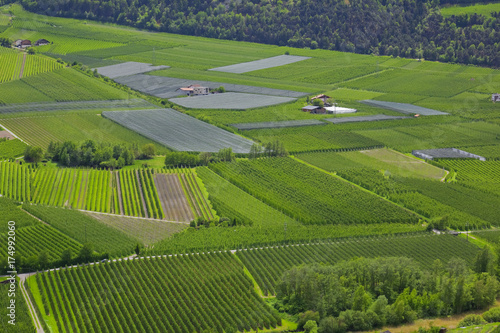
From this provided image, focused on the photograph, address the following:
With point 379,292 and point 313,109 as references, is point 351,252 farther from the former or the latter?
point 313,109

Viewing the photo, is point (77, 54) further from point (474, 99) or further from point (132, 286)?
point (132, 286)

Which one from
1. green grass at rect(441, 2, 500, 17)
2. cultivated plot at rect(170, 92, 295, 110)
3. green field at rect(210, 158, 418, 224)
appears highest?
green grass at rect(441, 2, 500, 17)

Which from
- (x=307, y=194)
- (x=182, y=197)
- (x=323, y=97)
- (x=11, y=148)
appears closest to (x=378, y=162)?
(x=307, y=194)

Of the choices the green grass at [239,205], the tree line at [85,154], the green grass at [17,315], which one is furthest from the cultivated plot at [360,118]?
the green grass at [17,315]

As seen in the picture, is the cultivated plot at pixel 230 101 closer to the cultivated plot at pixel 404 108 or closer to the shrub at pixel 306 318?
the cultivated plot at pixel 404 108

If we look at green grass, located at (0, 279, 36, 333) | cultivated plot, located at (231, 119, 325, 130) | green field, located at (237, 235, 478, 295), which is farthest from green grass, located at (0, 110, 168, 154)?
green grass, located at (0, 279, 36, 333)

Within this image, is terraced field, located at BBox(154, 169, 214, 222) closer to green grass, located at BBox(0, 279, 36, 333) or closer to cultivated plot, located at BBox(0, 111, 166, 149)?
cultivated plot, located at BBox(0, 111, 166, 149)

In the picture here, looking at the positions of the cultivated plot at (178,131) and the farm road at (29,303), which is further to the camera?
the cultivated plot at (178,131)
